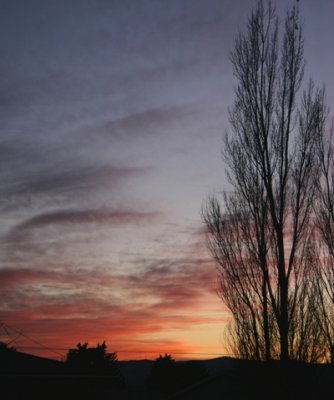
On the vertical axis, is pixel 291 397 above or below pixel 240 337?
below

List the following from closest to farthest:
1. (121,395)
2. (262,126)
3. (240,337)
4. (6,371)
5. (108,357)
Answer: (262,126), (6,371), (240,337), (121,395), (108,357)

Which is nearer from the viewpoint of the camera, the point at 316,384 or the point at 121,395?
the point at 316,384

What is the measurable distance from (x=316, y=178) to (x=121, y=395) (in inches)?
531

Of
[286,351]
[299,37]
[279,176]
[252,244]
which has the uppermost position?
[299,37]

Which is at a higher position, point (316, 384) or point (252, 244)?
point (252, 244)

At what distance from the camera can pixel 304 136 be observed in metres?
15.2

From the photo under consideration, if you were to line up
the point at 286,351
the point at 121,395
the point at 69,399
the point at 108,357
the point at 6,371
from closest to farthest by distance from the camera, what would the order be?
the point at 286,351 < the point at 6,371 < the point at 69,399 < the point at 121,395 < the point at 108,357

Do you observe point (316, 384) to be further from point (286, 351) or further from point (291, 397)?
point (286, 351)

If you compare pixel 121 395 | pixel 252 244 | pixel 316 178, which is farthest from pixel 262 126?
pixel 121 395

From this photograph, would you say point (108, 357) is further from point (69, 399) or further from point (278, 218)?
point (278, 218)

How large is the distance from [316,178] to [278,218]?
2.34 meters

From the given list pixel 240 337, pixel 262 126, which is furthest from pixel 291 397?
pixel 262 126

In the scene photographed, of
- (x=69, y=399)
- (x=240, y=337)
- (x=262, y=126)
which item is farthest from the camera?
(x=240, y=337)

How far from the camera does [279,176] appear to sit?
48.1 feet
